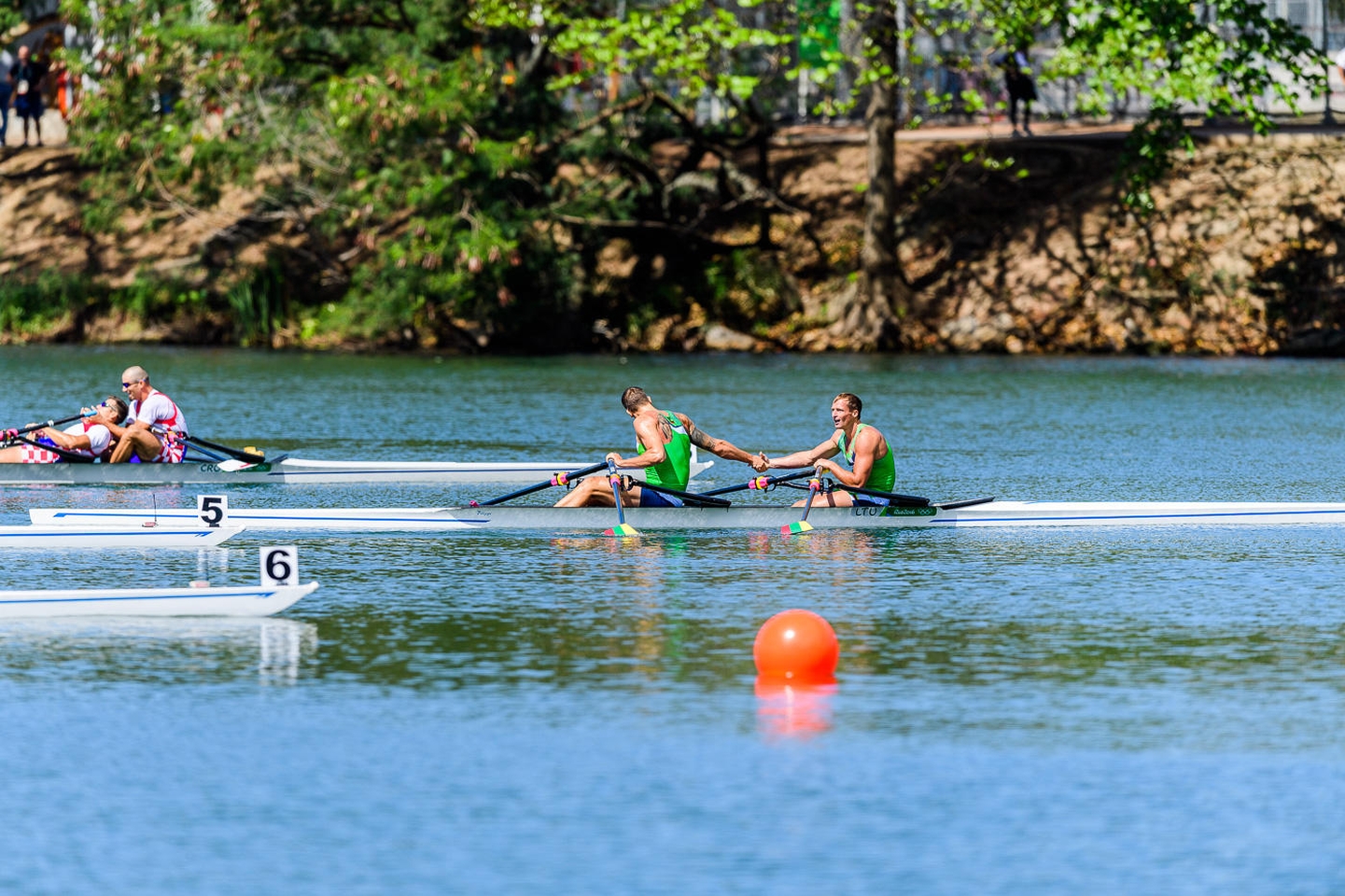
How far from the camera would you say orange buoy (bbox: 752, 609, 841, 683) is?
1087 cm

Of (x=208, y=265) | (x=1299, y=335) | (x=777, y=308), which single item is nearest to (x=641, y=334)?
(x=777, y=308)

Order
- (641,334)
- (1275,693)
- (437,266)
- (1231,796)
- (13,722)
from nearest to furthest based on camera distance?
1. (1231,796)
2. (13,722)
3. (1275,693)
4. (437,266)
5. (641,334)

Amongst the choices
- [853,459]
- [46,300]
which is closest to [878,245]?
[46,300]

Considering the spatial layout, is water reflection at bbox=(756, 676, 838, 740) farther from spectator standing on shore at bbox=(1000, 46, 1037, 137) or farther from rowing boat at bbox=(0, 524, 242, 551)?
spectator standing on shore at bbox=(1000, 46, 1037, 137)

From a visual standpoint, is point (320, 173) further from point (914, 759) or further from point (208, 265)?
point (914, 759)

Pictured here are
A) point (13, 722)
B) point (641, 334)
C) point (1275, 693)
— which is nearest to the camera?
point (13, 722)

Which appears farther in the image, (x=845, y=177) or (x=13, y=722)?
(x=845, y=177)

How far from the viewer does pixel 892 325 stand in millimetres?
45344

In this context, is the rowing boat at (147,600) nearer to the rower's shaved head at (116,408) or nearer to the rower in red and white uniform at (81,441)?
the rower in red and white uniform at (81,441)

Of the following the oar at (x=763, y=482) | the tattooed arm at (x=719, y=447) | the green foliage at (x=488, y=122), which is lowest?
the oar at (x=763, y=482)

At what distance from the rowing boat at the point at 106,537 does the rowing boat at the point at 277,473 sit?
14.6 ft

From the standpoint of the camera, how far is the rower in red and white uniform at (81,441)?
20.6 metres

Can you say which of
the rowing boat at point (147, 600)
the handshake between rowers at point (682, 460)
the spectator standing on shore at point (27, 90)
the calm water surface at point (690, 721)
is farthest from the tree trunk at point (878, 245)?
the rowing boat at point (147, 600)

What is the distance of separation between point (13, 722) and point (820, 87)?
44.8 m
